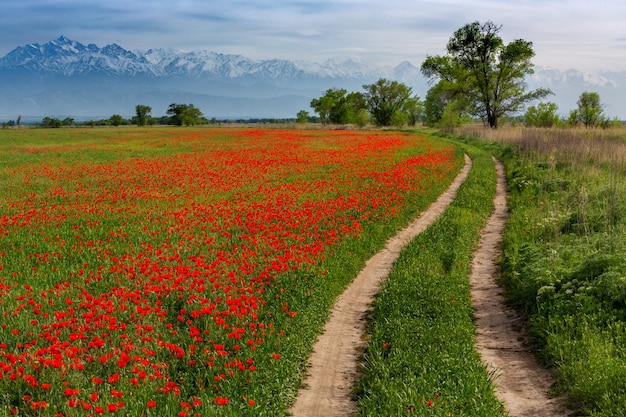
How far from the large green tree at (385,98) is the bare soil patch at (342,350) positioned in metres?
110

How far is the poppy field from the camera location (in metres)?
5.95

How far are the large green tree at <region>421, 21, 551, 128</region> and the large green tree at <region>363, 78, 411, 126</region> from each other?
46114mm

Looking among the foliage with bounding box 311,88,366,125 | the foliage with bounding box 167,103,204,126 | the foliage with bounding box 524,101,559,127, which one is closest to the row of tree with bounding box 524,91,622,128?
the foliage with bounding box 524,101,559,127

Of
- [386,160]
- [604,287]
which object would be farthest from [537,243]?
[386,160]

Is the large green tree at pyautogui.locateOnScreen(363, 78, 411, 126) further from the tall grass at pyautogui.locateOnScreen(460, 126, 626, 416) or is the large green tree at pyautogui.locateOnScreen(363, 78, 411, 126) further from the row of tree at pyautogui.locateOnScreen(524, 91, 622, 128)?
the tall grass at pyautogui.locateOnScreen(460, 126, 626, 416)

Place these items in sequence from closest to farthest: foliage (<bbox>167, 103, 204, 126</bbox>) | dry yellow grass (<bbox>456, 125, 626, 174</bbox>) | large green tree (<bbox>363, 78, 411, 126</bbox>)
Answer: dry yellow grass (<bbox>456, 125, 626, 174</bbox>)
large green tree (<bbox>363, 78, 411, 126</bbox>)
foliage (<bbox>167, 103, 204, 126</bbox>)

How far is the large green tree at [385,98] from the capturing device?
11881 centimetres

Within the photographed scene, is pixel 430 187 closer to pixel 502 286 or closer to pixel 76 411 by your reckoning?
pixel 502 286

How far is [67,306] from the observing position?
8.16 meters

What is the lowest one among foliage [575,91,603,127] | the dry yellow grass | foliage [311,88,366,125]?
the dry yellow grass

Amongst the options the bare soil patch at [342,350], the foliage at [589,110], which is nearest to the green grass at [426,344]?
the bare soil patch at [342,350]

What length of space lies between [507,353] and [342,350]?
2.58 m

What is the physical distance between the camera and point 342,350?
25.0ft

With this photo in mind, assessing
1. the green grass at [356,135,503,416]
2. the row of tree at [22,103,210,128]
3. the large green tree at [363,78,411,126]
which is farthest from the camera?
the row of tree at [22,103,210,128]
